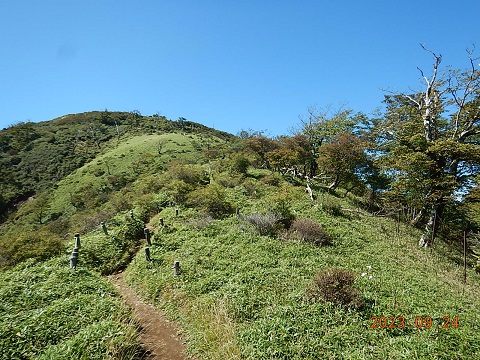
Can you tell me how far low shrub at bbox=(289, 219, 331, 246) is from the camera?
484 inches

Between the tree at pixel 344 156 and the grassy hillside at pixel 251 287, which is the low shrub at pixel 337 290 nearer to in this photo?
the grassy hillside at pixel 251 287

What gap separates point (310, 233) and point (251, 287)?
5.09m

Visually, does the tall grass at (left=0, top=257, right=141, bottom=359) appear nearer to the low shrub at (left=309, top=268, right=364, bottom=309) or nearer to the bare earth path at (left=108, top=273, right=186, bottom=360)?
the bare earth path at (left=108, top=273, right=186, bottom=360)

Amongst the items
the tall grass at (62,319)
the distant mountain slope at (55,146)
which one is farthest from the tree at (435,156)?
the distant mountain slope at (55,146)

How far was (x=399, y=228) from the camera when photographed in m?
18.0

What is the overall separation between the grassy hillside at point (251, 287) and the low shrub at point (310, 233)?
0.05 metres

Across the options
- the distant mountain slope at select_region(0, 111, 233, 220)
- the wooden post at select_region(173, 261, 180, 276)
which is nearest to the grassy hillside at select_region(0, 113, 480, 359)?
the wooden post at select_region(173, 261, 180, 276)

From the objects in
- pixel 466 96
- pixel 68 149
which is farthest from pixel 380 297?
pixel 68 149

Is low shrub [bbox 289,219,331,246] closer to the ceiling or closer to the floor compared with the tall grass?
closer to the ceiling

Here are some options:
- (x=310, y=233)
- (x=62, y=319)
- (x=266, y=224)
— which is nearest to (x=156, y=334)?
(x=62, y=319)

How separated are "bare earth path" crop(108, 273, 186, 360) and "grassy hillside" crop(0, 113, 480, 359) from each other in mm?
309

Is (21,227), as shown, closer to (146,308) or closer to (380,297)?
(146,308)

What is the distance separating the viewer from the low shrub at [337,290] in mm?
7230

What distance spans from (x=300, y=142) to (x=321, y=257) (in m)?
19.7
